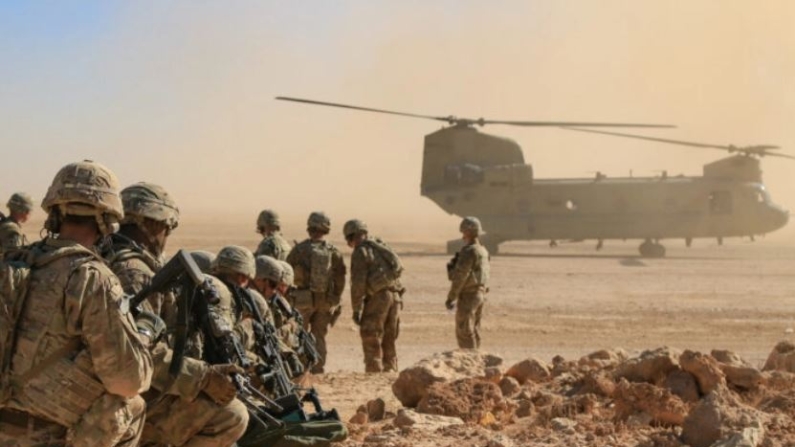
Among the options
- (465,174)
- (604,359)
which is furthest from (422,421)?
(465,174)

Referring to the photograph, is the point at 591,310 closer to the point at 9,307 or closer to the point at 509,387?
the point at 509,387

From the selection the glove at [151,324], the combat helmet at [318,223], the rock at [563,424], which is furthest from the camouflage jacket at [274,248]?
the glove at [151,324]

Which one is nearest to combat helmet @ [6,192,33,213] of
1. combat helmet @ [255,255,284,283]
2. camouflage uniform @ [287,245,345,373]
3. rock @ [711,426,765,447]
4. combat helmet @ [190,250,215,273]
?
camouflage uniform @ [287,245,345,373]

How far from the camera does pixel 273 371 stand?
6301 millimetres

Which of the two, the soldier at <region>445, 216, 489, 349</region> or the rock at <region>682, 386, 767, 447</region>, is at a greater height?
the soldier at <region>445, 216, 489, 349</region>

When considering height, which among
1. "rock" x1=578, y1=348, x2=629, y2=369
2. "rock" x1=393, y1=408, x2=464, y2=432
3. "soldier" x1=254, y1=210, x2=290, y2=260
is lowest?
"rock" x1=393, y1=408, x2=464, y2=432

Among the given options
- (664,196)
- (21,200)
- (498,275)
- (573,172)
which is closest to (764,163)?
(573,172)

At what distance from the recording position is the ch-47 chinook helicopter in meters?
32.5

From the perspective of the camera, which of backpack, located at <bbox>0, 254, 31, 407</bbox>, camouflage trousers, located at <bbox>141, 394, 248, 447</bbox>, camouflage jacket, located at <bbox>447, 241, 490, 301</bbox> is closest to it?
backpack, located at <bbox>0, 254, 31, 407</bbox>

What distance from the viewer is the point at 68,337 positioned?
437cm

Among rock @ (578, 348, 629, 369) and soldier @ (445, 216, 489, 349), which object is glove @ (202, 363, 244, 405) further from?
soldier @ (445, 216, 489, 349)

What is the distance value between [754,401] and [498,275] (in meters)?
18.5

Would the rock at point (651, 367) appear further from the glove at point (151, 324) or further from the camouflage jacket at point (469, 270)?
the camouflage jacket at point (469, 270)

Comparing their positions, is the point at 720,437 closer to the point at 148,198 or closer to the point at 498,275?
the point at 148,198
